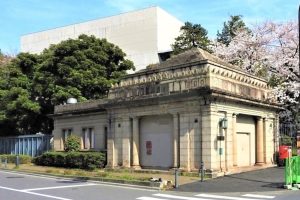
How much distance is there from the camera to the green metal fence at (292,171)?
60.3 feet

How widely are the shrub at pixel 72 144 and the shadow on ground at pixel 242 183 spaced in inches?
497

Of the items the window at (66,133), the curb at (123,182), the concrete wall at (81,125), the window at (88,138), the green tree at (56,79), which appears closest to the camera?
the curb at (123,182)

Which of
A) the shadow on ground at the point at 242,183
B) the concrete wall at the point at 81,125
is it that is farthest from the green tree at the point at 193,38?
the shadow on ground at the point at 242,183

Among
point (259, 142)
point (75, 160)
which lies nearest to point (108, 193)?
point (75, 160)

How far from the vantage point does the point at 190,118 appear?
78.0 ft

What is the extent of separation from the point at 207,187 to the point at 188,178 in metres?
3.05

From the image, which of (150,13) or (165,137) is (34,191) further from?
(150,13)

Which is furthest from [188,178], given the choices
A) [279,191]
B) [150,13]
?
[150,13]

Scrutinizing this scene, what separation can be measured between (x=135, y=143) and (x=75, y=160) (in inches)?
207

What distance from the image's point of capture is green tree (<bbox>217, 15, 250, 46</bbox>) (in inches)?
1750

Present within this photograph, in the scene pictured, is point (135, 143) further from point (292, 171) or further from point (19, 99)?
point (19, 99)

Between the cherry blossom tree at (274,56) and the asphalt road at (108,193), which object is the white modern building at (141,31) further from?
the asphalt road at (108,193)

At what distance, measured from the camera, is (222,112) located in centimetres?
2395

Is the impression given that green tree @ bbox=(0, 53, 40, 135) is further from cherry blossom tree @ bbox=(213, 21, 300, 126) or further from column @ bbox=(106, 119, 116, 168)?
cherry blossom tree @ bbox=(213, 21, 300, 126)
